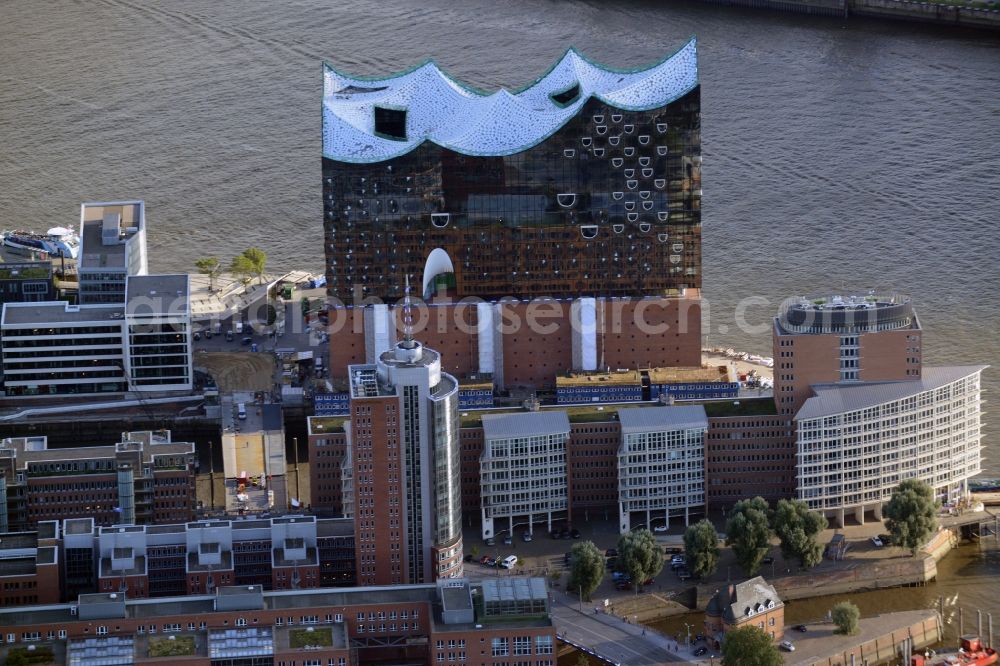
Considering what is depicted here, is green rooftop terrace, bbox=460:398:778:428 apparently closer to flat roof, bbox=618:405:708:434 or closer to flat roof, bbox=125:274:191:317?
flat roof, bbox=618:405:708:434

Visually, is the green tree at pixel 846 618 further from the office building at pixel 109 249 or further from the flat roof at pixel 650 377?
the office building at pixel 109 249

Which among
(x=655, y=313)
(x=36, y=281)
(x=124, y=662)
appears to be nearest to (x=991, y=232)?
(x=655, y=313)

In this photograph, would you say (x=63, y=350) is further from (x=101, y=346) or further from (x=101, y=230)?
(x=101, y=230)

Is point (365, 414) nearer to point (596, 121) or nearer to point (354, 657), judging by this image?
point (354, 657)

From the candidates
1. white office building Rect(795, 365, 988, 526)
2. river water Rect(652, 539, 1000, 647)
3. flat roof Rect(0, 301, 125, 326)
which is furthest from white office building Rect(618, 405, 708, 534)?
flat roof Rect(0, 301, 125, 326)

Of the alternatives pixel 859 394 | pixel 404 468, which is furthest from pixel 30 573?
pixel 859 394
